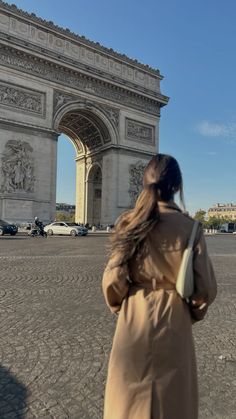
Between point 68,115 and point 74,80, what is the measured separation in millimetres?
3401

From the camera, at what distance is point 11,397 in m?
2.59

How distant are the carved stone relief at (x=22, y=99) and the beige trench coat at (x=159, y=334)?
27.9 meters

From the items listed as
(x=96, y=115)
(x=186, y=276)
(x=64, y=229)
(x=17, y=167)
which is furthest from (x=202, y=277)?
(x=96, y=115)

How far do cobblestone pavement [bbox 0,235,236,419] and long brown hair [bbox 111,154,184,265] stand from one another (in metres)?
1.38

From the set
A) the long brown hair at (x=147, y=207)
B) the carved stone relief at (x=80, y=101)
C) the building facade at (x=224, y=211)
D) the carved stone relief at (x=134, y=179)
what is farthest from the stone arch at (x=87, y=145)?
the building facade at (x=224, y=211)

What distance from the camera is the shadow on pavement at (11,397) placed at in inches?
94.2

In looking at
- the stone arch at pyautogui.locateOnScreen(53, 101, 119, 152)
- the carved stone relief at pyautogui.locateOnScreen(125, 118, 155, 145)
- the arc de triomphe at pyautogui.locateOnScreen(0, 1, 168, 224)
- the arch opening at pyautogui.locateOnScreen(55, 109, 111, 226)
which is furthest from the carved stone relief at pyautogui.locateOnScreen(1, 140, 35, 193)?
the carved stone relief at pyautogui.locateOnScreen(125, 118, 155, 145)

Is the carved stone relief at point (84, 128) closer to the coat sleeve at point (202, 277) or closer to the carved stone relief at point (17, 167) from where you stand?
the carved stone relief at point (17, 167)

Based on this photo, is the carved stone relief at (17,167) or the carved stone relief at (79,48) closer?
the carved stone relief at (17,167)

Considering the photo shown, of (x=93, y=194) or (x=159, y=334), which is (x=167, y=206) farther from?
(x=93, y=194)

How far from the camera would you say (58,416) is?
2.37m

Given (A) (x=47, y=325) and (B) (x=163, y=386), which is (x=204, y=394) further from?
(A) (x=47, y=325)

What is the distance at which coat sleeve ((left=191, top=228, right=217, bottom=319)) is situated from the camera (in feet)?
5.21

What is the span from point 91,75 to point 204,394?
3188 centimetres
